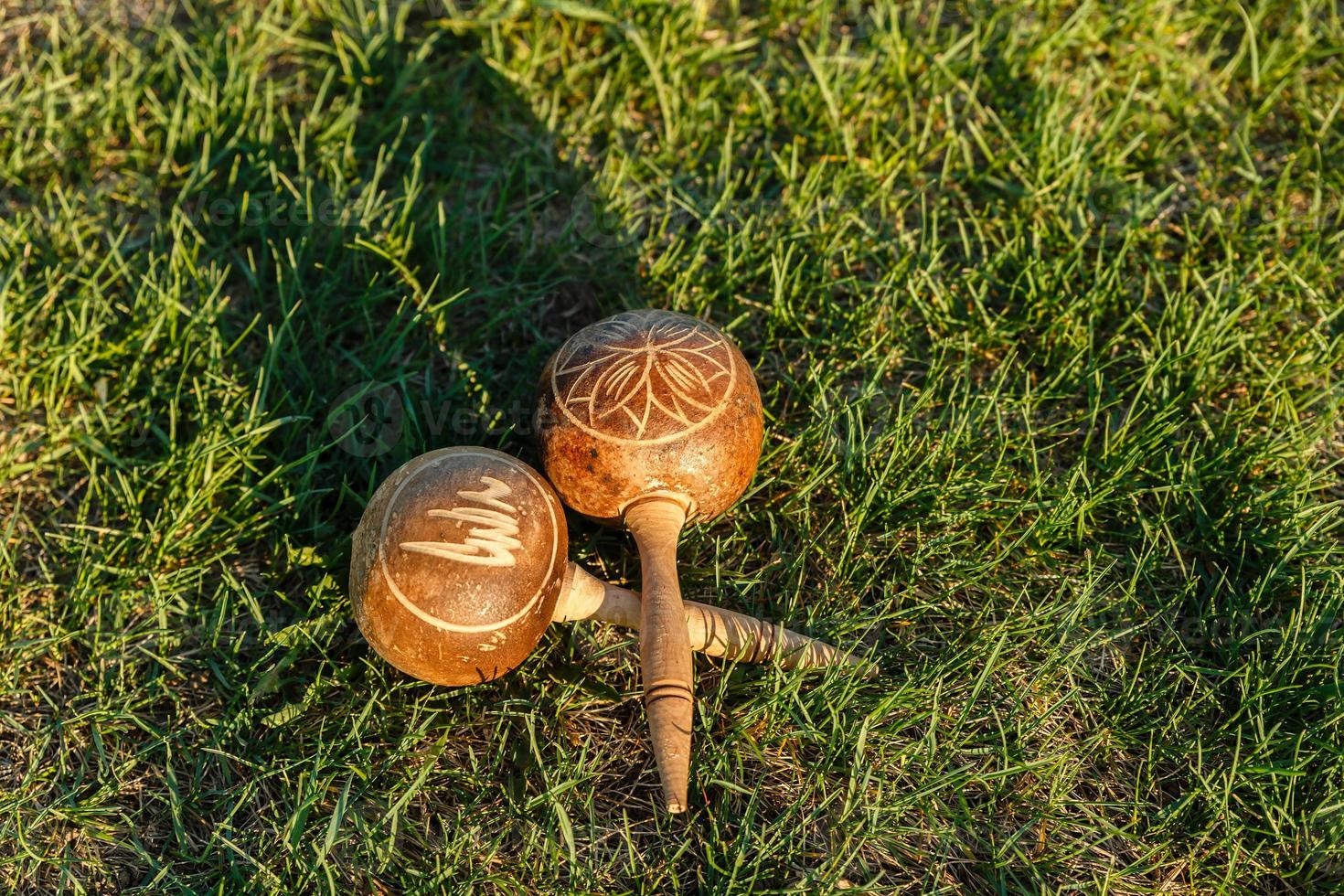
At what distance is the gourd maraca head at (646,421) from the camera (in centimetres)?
271

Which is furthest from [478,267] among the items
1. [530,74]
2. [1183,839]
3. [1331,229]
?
[1331,229]

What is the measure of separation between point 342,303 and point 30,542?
1.21m

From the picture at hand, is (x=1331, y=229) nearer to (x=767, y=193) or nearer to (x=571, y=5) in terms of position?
(x=767, y=193)

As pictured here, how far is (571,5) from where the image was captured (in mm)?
4113

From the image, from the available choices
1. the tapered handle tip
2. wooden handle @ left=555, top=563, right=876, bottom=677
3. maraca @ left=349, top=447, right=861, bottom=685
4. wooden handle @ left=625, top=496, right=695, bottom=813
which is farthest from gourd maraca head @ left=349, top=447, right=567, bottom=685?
the tapered handle tip

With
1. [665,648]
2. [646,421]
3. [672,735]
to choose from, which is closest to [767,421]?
[646,421]

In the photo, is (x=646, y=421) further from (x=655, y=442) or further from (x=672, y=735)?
(x=672, y=735)

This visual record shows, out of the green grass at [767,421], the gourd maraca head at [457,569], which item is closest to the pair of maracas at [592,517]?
the gourd maraca head at [457,569]

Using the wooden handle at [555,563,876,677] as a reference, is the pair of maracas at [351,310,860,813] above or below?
above

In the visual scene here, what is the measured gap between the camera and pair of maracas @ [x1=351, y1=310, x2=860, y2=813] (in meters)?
2.53

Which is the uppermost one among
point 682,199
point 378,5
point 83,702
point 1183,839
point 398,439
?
point 378,5

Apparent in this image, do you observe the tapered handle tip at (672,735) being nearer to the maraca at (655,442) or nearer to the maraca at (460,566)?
the maraca at (655,442)

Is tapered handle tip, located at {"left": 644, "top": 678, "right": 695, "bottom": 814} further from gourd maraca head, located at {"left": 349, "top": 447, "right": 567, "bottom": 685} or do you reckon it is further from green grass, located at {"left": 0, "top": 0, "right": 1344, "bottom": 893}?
gourd maraca head, located at {"left": 349, "top": 447, "right": 567, "bottom": 685}

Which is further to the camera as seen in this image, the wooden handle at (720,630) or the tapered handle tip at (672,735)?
the wooden handle at (720,630)
